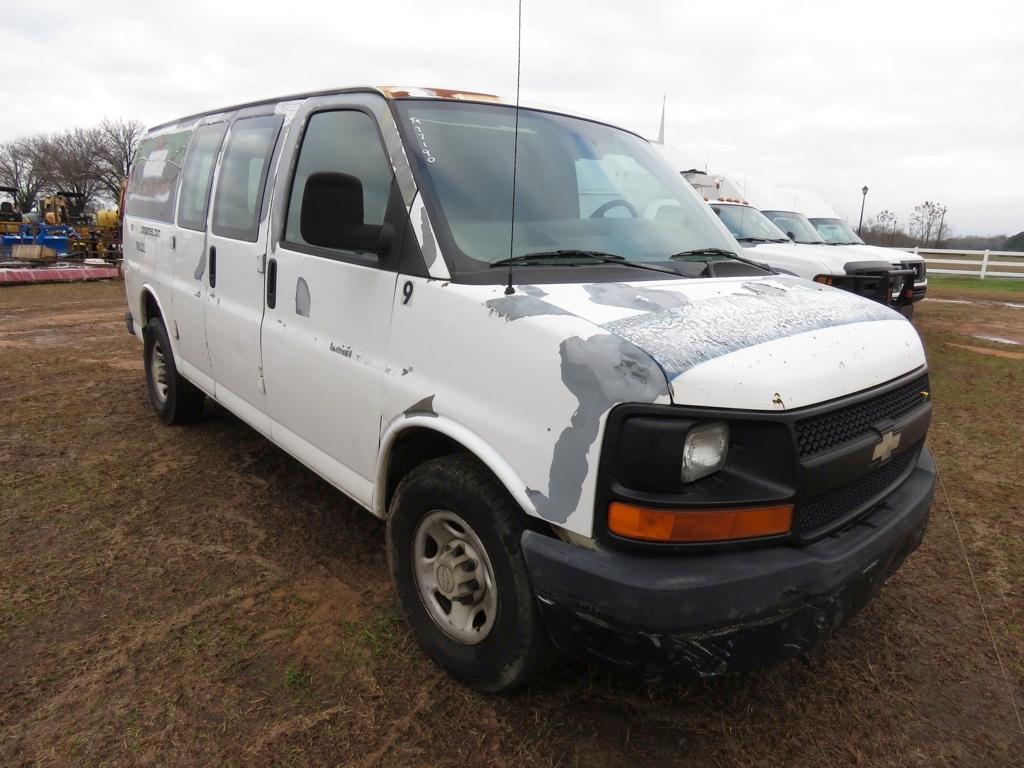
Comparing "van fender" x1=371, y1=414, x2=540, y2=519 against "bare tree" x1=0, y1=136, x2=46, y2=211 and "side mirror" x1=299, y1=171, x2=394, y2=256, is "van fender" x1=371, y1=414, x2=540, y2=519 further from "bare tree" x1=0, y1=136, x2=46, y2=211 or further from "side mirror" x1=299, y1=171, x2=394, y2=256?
"bare tree" x1=0, y1=136, x2=46, y2=211

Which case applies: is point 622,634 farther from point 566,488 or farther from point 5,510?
point 5,510

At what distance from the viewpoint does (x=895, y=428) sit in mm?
2252

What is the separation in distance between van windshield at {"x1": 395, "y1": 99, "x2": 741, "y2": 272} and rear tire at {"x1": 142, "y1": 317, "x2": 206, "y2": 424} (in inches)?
118

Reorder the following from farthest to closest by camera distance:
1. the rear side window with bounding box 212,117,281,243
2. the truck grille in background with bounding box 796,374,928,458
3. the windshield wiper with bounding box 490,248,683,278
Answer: the rear side window with bounding box 212,117,281,243
the windshield wiper with bounding box 490,248,683,278
the truck grille in background with bounding box 796,374,928,458

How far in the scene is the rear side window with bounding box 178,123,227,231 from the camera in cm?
400

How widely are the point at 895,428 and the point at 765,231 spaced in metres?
8.14

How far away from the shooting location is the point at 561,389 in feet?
6.15

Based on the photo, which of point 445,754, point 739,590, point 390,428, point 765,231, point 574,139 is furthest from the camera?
point 765,231

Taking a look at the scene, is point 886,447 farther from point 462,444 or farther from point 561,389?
point 462,444

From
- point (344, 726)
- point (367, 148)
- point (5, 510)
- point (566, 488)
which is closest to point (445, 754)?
point (344, 726)

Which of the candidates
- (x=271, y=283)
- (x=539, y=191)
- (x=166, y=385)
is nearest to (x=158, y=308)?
(x=166, y=385)

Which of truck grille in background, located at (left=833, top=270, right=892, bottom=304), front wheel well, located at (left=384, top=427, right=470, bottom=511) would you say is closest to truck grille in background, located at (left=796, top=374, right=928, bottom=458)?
front wheel well, located at (left=384, top=427, right=470, bottom=511)

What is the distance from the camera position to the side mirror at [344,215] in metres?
2.39

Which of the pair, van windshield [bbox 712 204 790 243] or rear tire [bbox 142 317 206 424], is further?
van windshield [bbox 712 204 790 243]
